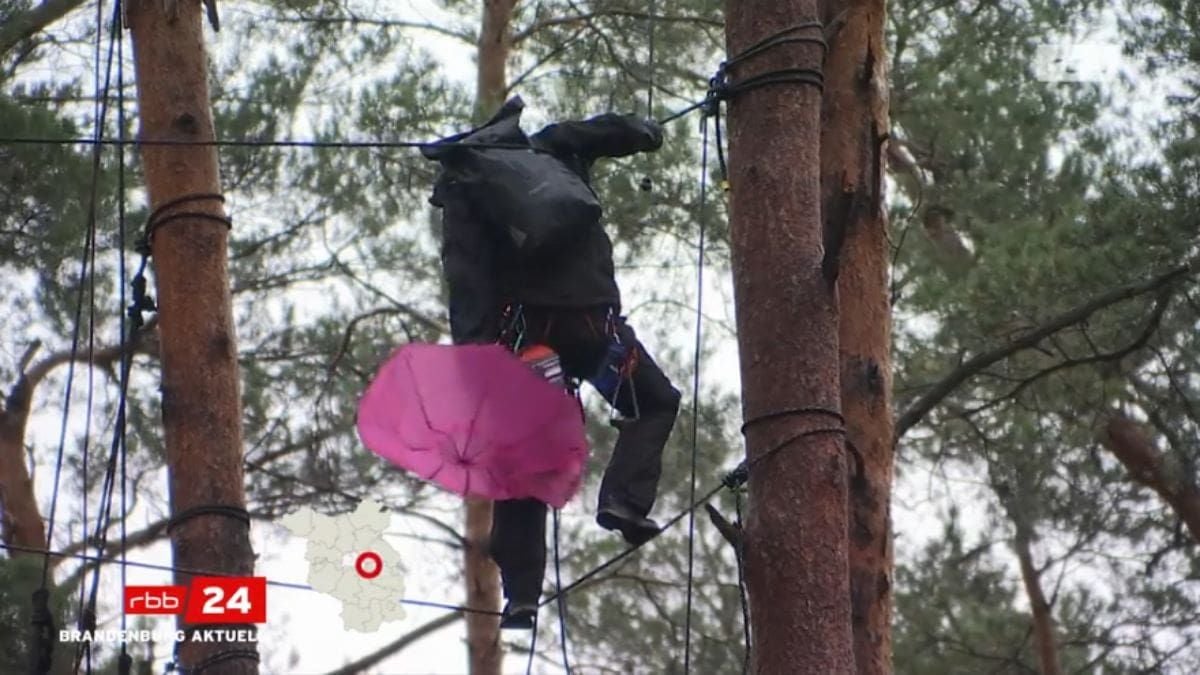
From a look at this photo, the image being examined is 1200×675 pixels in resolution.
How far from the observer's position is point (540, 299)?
4859 mm

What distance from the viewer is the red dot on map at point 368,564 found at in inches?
204

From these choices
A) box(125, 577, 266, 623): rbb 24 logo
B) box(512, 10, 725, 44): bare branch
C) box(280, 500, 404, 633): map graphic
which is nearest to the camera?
box(280, 500, 404, 633): map graphic

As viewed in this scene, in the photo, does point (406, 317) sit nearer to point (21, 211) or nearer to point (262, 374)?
point (262, 374)

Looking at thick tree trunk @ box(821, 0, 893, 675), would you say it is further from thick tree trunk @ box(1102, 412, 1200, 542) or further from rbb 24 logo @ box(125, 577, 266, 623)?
thick tree trunk @ box(1102, 412, 1200, 542)

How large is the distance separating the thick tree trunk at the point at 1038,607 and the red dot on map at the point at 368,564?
25.8 feet

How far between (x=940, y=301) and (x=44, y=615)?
16.3 ft

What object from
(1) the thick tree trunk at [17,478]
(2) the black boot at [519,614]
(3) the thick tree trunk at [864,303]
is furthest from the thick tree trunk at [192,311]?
(1) the thick tree trunk at [17,478]

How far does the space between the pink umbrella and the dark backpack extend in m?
0.30

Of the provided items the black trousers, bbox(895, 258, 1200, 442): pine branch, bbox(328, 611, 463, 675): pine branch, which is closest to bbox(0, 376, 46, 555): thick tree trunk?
bbox(328, 611, 463, 675): pine branch

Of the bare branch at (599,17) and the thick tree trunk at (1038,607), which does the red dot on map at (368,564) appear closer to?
the bare branch at (599,17)

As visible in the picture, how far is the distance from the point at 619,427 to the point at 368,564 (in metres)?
0.80

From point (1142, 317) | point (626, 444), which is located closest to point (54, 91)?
point (1142, 317)

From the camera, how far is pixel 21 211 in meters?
10.3

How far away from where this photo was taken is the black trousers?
4.83 meters
